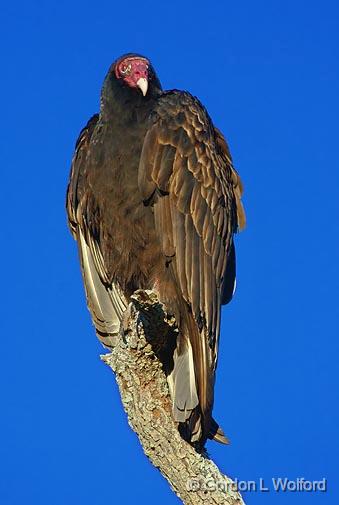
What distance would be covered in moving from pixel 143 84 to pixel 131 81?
0.37 feet

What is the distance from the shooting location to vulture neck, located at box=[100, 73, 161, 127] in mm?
5457

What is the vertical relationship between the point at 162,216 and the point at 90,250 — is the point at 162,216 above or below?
below

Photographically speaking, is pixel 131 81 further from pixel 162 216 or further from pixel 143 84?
pixel 162 216

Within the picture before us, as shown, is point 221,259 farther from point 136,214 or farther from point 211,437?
point 211,437

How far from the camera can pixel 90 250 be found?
5820 millimetres

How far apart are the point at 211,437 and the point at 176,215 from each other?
1192 millimetres

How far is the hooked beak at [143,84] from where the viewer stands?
17.9ft

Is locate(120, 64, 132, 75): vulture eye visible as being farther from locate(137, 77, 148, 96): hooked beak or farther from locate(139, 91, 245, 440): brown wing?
locate(139, 91, 245, 440): brown wing

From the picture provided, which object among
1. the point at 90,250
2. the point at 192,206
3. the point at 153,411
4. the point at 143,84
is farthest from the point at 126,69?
the point at 153,411

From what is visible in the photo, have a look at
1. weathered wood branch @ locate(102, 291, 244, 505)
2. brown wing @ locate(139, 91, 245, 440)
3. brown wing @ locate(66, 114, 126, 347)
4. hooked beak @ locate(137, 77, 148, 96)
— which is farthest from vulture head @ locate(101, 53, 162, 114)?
weathered wood branch @ locate(102, 291, 244, 505)

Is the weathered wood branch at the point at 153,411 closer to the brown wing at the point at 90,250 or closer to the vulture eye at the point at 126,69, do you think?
the brown wing at the point at 90,250

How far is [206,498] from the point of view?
433 centimetres

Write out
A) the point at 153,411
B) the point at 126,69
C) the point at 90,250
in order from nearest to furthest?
the point at 153,411, the point at 126,69, the point at 90,250

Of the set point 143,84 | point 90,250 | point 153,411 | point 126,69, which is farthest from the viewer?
point 90,250
